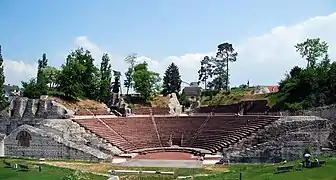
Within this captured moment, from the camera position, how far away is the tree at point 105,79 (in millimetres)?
61375

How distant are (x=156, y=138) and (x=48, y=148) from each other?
1098 centimetres


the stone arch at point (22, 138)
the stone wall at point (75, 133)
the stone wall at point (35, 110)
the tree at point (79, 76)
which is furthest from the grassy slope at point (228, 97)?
the stone arch at point (22, 138)

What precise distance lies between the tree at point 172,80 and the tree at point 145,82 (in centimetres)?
1113

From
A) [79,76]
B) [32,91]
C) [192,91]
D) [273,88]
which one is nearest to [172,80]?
[192,91]

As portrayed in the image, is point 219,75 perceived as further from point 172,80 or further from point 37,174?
point 37,174

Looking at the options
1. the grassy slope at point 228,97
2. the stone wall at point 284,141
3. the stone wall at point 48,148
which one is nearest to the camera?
the stone wall at point 284,141

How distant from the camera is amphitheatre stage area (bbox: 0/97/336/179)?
1124 inches

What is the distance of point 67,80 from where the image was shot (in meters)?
53.4

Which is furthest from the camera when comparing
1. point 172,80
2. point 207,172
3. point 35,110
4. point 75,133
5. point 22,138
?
point 172,80

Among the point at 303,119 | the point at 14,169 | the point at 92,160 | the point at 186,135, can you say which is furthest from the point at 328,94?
the point at 14,169

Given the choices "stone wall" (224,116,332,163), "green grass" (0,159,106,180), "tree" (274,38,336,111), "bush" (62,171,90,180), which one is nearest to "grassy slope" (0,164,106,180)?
"green grass" (0,159,106,180)

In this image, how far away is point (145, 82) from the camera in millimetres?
62406

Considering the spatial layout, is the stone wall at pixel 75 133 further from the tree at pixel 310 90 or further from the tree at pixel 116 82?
the tree at pixel 116 82

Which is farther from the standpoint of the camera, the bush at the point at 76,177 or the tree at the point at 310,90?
the tree at the point at 310,90
